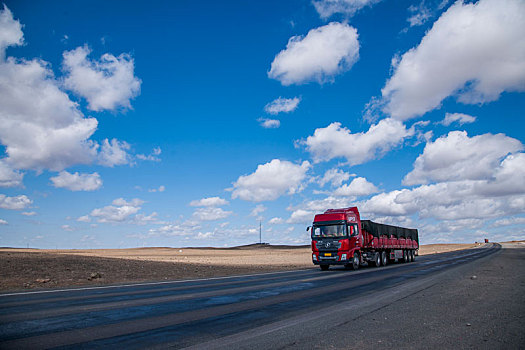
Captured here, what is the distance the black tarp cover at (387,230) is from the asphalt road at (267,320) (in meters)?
14.9

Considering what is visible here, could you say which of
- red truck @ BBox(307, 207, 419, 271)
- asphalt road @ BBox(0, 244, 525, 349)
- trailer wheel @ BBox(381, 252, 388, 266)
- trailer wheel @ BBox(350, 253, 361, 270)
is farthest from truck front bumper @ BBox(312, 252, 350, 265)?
asphalt road @ BBox(0, 244, 525, 349)

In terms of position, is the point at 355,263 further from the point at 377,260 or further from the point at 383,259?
the point at 383,259

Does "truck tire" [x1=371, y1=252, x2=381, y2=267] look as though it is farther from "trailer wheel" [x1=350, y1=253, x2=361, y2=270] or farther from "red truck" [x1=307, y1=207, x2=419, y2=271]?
"trailer wheel" [x1=350, y1=253, x2=361, y2=270]

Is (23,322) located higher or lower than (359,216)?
lower

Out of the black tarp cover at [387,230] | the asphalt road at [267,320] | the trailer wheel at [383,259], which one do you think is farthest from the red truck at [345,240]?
the asphalt road at [267,320]

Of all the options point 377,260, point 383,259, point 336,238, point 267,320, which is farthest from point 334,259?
point 267,320

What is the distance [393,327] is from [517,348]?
1830 mm

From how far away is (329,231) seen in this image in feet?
76.7

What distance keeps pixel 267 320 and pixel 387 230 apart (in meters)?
25.0

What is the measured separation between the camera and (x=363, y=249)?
2531 centimetres

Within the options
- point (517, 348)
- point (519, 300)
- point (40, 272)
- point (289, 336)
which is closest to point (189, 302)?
point (289, 336)

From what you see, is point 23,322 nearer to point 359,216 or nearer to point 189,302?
point 189,302

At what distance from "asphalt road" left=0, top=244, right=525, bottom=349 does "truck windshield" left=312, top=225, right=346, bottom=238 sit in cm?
1191

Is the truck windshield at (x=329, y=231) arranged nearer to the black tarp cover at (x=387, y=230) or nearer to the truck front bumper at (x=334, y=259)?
the truck front bumper at (x=334, y=259)
